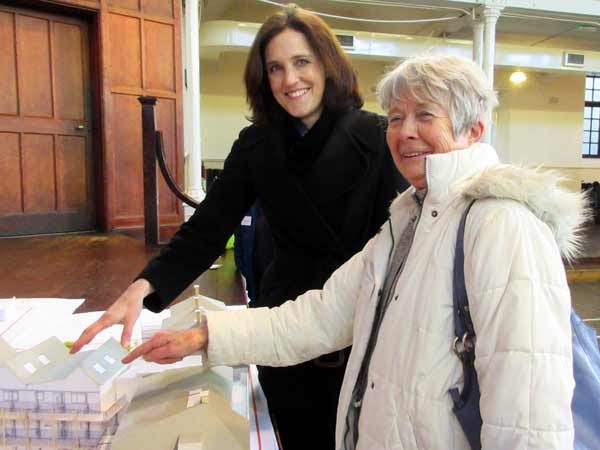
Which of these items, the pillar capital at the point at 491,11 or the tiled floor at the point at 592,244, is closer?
the tiled floor at the point at 592,244

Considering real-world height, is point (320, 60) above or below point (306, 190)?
above

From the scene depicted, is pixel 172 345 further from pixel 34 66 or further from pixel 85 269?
pixel 34 66

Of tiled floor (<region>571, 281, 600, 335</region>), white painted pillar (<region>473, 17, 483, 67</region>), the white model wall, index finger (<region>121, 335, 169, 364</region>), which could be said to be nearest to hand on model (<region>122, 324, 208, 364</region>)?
index finger (<region>121, 335, 169, 364</region>)

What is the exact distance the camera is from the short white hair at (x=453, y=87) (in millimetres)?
870

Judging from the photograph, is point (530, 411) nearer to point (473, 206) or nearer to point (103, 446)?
point (473, 206)

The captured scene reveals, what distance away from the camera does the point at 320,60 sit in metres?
1.34

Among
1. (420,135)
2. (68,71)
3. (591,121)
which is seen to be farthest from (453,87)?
(591,121)

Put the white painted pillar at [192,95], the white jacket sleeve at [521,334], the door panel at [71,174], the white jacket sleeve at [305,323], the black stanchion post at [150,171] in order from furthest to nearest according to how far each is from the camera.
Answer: the white painted pillar at [192,95]
the door panel at [71,174]
the black stanchion post at [150,171]
the white jacket sleeve at [305,323]
the white jacket sleeve at [521,334]

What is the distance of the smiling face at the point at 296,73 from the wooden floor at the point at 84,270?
1.45 meters

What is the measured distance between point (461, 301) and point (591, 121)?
1505 centimetres

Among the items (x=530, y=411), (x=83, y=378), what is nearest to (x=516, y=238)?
(x=530, y=411)

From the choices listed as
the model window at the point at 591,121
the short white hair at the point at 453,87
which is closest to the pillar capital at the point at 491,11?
the model window at the point at 591,121

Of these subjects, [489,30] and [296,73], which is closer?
[296,73]

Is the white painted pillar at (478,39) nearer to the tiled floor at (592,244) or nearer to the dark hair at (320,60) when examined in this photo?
the tiled floor at (592,244)
